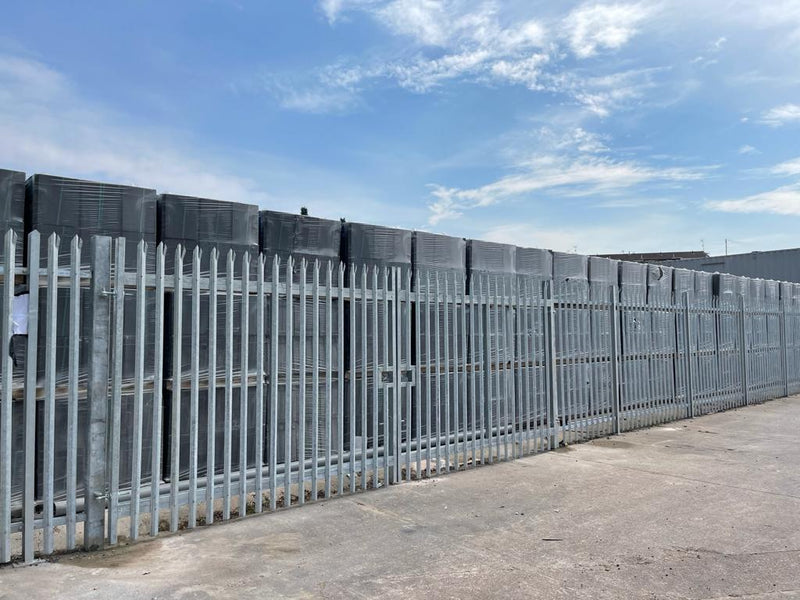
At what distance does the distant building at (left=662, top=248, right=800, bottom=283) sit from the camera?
2538cm

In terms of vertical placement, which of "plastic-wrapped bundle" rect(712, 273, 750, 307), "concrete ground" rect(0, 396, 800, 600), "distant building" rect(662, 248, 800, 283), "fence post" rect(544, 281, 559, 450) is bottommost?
"concrete ground" rect(0, 396, 800, 600)

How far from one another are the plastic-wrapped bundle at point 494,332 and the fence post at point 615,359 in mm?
2162

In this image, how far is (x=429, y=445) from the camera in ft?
22.2

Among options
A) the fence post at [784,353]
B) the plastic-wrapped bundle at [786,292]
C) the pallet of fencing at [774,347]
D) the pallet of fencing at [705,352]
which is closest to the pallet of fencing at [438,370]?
the pallet of fencing at [705,352]

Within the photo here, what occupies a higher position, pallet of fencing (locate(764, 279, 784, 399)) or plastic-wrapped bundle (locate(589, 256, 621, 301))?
plastic-wrapped bundle (locate(589, 256, 621, 301))

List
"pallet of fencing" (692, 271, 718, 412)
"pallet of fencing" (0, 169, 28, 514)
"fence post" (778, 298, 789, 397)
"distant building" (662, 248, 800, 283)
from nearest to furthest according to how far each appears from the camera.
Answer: "pallet of fencing" (0, 169, 28, 514)
"pallet of fencing" (692, 271, 718, 412)
"fence post" (778, 298, 789, 397)
"distant building" (662, 248, 800, 283)

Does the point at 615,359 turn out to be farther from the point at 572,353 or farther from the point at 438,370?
the point at 438,370

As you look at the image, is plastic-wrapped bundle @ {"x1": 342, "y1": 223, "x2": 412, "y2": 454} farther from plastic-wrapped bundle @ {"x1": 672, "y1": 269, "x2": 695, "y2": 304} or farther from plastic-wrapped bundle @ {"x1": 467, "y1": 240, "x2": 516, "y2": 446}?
plastic-wrapped bundle @ {"x1": 672, "y1": 269, "x2": 695, "y2": 304}

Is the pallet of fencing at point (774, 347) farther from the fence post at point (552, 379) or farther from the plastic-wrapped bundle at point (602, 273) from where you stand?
the fence post at point (552, 379)

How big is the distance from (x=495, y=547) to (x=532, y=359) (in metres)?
3.97

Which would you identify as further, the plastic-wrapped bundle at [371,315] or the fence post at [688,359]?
the fence post at [688,359]

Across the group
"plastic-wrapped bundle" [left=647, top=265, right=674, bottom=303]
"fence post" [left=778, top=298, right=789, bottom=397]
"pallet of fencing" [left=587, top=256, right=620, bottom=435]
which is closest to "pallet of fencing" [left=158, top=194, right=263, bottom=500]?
"pallet of fencing" [left=587, top=256, right=620, bottom=435]

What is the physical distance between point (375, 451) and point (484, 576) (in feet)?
7.72

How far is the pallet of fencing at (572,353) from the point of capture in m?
8.73
